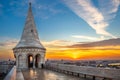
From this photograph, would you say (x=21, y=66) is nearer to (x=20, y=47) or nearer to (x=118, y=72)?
(x=20, y=47)

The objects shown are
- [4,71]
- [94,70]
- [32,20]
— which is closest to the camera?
[94,70]

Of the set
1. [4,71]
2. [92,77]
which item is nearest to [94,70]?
[92,77]

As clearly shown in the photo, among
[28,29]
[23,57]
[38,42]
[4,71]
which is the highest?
[28,29]

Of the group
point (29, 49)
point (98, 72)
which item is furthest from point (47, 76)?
point (29, 49)

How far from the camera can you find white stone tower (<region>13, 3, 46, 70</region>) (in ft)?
124

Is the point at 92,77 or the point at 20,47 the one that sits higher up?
the point at 20,47

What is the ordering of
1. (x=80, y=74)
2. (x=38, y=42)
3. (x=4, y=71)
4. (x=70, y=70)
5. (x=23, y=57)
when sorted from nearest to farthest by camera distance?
(x=80, y=74), (x=70, y=70), (x=23, y=57), (x=38, y=42), (x=4, y=71)

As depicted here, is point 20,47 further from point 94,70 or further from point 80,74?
point 94,70

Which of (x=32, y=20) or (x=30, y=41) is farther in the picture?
(x=32, y=20)

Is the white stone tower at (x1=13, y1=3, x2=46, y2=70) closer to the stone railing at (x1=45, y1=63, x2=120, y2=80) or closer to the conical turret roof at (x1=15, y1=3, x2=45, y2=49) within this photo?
the conical turret roof at (x1=15, y1=3, x2=45, y2=49)

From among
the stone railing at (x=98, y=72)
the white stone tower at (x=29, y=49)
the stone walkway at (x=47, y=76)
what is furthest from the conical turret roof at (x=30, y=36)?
the stone railing at (x=98, y=72)

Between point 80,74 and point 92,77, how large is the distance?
2.64 m

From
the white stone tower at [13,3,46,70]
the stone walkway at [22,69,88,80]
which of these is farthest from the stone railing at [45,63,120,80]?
A: the white stone tower at [13,3,46,70]

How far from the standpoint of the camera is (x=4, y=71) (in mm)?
56250
